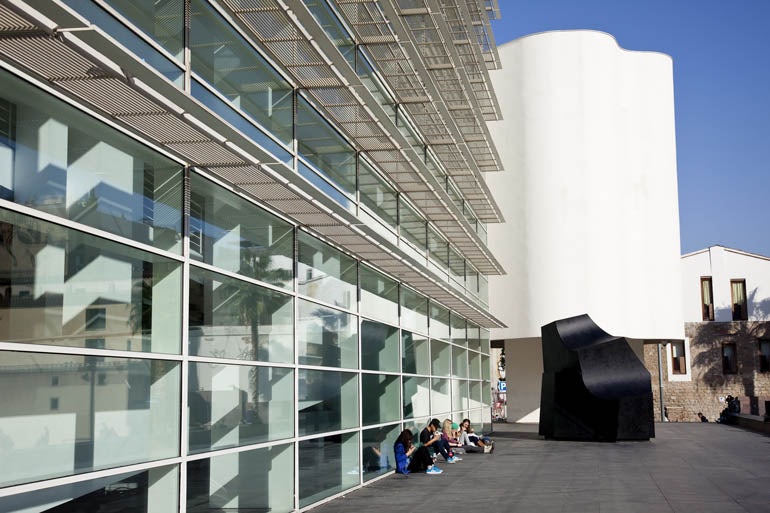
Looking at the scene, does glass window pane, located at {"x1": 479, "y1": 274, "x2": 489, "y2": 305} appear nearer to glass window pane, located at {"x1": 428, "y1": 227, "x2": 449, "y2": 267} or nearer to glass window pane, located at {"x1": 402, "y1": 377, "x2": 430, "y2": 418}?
glass window pane, located at {"x1": 428, "y1": 227, "x2": 449, "y2": 267}

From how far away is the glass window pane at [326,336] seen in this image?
14.7 meters

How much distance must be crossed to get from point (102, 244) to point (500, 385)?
206ft

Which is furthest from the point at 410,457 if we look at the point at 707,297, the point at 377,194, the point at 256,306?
the point at 707,297

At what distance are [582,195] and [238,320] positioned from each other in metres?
36.8

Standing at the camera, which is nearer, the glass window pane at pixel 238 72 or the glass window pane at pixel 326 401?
the glass window pane at pixel 238 72

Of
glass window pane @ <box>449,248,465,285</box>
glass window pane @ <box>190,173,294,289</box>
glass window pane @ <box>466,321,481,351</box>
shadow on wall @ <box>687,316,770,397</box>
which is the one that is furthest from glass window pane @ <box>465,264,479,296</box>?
shadow on wall @ <box>687,316,770,397</box>

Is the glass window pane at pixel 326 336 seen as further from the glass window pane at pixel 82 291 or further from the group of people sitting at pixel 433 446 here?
the glass window pane at pixel 82 291

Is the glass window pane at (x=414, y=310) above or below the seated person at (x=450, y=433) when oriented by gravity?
above

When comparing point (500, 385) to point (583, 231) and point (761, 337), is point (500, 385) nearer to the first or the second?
point (761, 337)

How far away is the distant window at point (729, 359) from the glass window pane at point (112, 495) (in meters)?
59.7

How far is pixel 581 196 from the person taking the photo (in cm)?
4650

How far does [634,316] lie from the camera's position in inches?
1853

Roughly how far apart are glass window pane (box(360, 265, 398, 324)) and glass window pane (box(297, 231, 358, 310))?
0.77 m

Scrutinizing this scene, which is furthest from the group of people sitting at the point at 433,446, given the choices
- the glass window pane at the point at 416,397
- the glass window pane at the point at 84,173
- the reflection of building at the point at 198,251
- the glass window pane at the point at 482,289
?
the glass window pane at the point at 84,173
